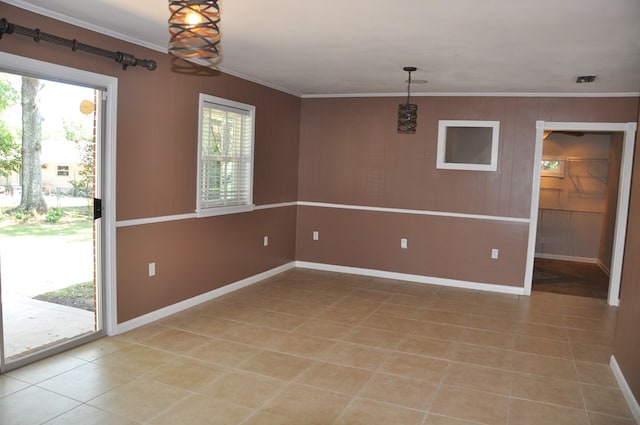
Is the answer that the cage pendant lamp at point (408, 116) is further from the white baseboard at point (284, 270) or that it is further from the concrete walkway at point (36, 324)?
the concrete walkway at point (36, 324)

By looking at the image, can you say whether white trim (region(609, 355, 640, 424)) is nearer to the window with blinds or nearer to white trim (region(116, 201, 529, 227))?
white trim (region(116, 201, 529, 227))

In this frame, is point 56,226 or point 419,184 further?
point 419,184

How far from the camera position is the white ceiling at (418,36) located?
2893 mm

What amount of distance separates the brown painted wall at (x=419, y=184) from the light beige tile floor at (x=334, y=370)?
107cm

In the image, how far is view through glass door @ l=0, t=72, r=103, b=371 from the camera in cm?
312

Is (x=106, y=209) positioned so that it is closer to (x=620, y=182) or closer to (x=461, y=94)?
(x=461, y=94)

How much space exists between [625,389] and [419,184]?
3483 millimetres

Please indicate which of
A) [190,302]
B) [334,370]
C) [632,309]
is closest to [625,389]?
[632,309]

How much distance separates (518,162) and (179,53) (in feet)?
15.3

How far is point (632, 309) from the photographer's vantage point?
3.20 meters

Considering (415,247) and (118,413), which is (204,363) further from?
(415,247)

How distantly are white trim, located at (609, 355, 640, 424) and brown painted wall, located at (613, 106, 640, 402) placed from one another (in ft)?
0.12

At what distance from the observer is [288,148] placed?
21.4 ft

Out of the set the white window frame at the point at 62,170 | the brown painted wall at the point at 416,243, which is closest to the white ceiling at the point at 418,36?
the white window frame at the point at 62,170
